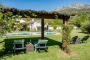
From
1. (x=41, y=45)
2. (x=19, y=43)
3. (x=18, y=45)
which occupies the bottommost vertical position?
(x=41, y=45)

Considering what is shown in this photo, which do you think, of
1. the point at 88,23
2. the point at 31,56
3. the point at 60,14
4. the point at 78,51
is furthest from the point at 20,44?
the point at 88,23

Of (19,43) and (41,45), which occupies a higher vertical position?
(19,43)

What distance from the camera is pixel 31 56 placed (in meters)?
10.4

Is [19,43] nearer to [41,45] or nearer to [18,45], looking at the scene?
[18,45]

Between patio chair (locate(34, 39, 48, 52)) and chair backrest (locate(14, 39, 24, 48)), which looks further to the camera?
patio chair (locate(34, 39, 48, 52))

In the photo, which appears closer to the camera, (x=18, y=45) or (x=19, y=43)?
(x=19, y=43)

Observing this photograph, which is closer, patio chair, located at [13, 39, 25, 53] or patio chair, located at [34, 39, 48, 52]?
patio chair, located at [13, 39, 25, 53]

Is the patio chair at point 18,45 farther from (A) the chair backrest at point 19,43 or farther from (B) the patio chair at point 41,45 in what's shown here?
(B) the patio chair at point 41,45

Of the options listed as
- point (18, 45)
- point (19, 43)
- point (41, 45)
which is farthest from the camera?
point (41, 45)

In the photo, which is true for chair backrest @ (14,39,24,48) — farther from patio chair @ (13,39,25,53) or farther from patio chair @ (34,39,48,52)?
patio chair @ (34,39,48,52)

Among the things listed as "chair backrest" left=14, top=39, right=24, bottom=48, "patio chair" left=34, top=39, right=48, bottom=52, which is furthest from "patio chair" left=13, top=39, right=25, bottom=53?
"patio chair" left=34, top=39, right=48, bottom=52

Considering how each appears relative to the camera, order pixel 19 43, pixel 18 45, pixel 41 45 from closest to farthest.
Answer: pixel 19 43 < pixel 18 45 < pixel 41 45

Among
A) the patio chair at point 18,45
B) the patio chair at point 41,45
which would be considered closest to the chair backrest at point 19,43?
the patio chair at point 18,45

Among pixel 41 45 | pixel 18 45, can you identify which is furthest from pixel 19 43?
pixel 41 45
